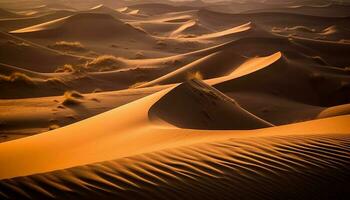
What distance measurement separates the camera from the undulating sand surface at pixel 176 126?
12.8ft

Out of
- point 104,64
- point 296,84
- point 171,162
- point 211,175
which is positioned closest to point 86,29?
point 104,64

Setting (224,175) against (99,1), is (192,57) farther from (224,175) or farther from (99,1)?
(99,1)

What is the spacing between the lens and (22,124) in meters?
10.2

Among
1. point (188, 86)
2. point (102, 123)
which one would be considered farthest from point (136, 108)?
point (188, 86)

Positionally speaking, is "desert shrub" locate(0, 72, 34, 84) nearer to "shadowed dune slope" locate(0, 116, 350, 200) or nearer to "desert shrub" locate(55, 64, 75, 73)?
"desert shrub" locate(55, 64, 75, 73)

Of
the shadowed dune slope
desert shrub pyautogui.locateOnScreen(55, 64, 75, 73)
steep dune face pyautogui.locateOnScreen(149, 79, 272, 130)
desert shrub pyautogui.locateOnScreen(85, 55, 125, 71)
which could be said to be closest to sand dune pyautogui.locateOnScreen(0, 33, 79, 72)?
desert shrub pyautogui.locateOnScreen(55, 64, 75, 73)

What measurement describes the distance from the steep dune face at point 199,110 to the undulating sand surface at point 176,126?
0.04 meters

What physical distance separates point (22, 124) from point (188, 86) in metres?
4.40

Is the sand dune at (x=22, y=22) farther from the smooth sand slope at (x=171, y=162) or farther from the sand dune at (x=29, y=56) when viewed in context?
the smooth sand slope at (x=171, y=162)

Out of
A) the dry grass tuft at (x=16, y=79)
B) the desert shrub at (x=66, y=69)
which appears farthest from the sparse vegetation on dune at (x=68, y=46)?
the dry grass tuft at (x=16, y=79)

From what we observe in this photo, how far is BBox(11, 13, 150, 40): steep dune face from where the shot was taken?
31.4 m

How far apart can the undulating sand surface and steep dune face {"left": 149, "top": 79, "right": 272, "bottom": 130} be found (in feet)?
0.12

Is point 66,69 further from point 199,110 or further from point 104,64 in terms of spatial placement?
point 199,110

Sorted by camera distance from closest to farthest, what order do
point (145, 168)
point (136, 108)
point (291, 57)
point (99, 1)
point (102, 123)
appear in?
1. point (145, 168)
2. point (102, 123)
3. point (136, 108)
4. point (291, 57)
5. point (99, 1)
